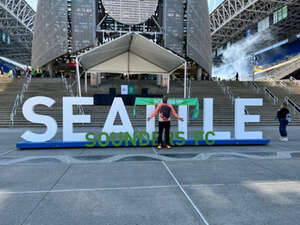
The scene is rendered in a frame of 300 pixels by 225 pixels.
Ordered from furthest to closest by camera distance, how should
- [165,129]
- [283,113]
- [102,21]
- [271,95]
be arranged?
[102,21] < [271,95] < [283,113] < [165,129]

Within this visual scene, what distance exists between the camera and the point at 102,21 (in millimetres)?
31922

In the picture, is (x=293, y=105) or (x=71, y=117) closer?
(x=71, y=117)

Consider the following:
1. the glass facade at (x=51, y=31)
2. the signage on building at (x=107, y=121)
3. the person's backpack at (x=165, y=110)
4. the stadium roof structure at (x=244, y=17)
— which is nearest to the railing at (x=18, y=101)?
the signage on building at (x=107, y=121)

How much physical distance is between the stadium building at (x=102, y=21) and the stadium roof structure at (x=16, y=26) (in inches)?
667

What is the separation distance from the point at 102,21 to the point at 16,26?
3229cm

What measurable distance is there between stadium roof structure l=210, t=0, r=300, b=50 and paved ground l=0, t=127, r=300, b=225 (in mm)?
42482

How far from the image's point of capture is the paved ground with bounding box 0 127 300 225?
2.38 meters

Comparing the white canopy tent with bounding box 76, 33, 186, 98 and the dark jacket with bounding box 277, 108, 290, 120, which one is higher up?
the white canopy tent with bounding box 76, 33, 186, 98

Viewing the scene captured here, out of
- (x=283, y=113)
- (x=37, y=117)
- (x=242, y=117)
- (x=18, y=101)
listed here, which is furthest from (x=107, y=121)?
(x=18, y=101)

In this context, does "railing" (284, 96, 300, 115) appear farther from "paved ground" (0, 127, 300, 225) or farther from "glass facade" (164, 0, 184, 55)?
"glass facade" (164, 0, 184, 55)

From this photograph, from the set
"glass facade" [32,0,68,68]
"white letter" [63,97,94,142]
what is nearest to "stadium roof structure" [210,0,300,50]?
"glass facade" [32,0,68,68]

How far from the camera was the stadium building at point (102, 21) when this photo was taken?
2927 centimetres

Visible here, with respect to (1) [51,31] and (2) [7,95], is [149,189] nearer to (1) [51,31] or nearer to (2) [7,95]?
(2) [7,95]

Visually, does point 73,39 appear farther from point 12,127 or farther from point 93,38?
point 12,127
